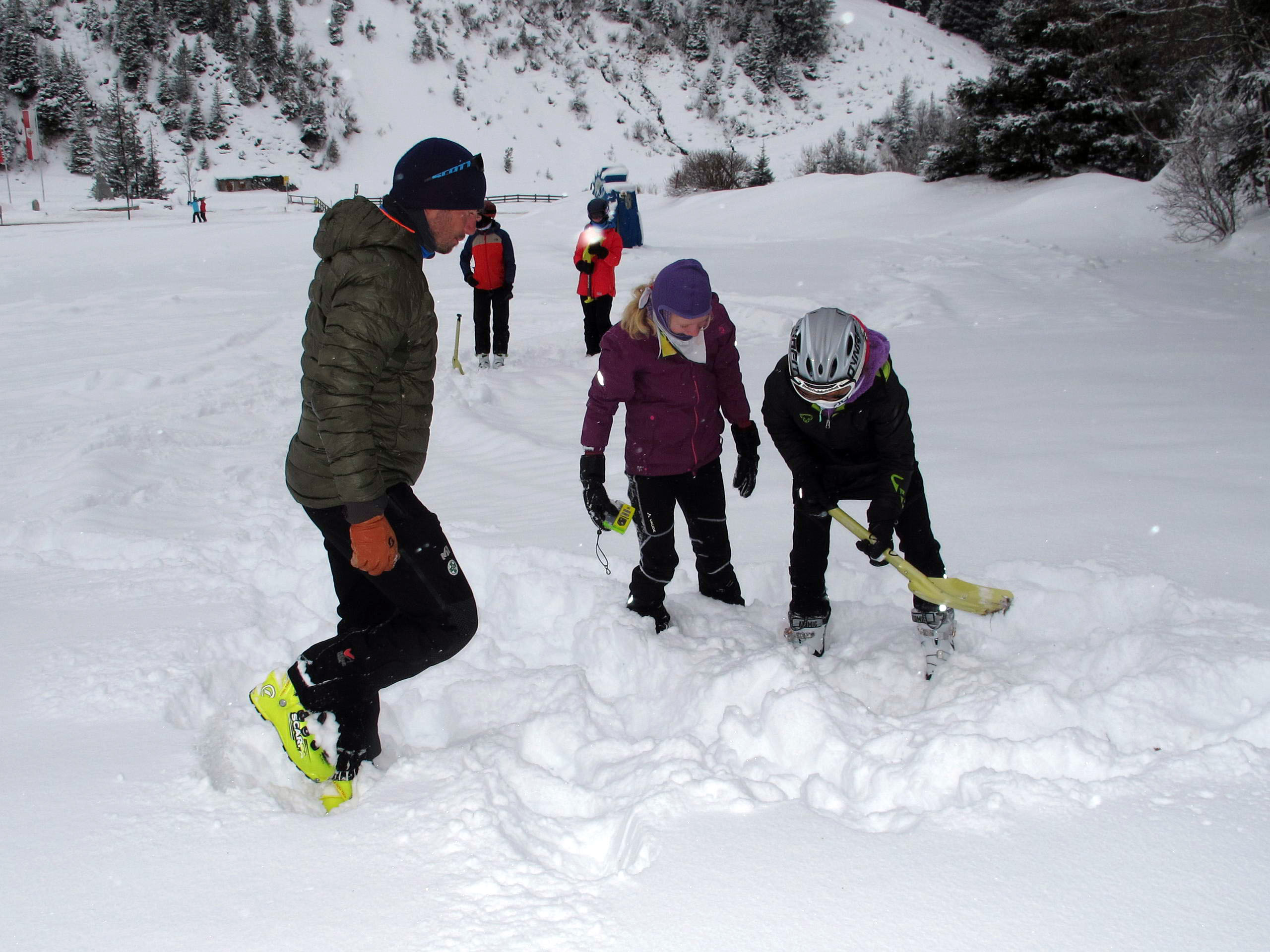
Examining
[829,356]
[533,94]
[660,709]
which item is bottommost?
[660,709]

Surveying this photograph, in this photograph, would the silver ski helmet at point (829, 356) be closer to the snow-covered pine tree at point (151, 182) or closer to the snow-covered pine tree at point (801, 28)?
the snow-covered pine tree at point (151, 182)

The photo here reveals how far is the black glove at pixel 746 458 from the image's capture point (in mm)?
3670

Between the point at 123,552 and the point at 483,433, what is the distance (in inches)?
109

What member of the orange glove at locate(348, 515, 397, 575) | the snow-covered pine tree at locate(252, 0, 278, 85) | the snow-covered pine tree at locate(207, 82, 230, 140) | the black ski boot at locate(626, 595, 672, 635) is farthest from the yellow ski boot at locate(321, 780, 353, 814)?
the snow-covered pine tree at locate(252, 0, 278, 85)

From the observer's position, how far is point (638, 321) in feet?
11.0

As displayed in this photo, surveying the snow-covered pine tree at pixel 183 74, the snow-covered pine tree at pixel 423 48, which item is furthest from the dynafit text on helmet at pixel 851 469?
the snow-covered pine tree at pixel 423 48

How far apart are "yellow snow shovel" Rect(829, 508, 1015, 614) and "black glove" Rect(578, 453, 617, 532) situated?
2.73ft

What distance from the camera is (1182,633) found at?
9.81ft

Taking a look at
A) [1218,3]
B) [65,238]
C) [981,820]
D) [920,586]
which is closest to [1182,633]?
[920,586]

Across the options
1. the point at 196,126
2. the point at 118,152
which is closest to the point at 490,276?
the point at 118,152

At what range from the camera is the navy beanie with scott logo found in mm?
2338

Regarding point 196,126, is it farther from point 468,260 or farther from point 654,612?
point 654,612

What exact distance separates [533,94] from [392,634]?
51104mm

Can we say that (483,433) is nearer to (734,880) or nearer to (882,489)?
(882,489)
